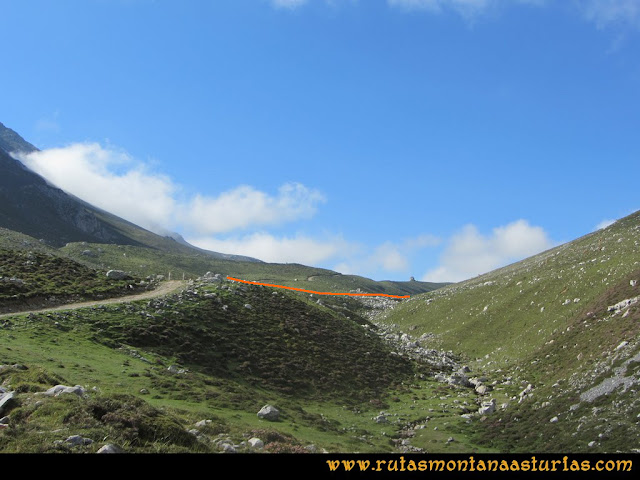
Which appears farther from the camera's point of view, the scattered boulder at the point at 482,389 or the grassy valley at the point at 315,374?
the scattered boulder at the point at 482,389

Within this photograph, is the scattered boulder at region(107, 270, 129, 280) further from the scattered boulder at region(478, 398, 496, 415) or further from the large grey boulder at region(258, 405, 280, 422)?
the scattered boulder at region(478, 398, 496, 415)

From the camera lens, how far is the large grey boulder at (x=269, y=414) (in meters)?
26.7

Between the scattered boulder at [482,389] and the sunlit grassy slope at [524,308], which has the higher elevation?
the sunlit grassy slope at [524,308]

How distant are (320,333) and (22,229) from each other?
185 metres

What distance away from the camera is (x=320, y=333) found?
51344 mm

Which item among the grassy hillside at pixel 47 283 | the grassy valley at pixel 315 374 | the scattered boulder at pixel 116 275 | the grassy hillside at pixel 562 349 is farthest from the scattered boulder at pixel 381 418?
the scattered boulder at pixel 116 275

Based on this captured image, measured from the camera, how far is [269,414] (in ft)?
88.2

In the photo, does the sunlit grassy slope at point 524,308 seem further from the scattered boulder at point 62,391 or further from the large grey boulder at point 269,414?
the scattered boulder at point 62,391

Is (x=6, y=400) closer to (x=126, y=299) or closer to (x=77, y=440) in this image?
(x=77, y=440)

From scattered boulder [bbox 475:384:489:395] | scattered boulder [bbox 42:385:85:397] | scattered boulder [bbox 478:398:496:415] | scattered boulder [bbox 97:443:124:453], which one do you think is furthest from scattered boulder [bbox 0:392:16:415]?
scattered boulder [bbox 475:384:489:395]

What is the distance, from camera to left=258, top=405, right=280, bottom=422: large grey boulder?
26673 mm

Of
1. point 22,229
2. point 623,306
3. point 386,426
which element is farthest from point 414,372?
point 22,229

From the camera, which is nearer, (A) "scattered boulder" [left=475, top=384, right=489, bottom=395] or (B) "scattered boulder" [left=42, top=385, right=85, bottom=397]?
(B) "scattered boulder" [left=42, top=385, right=85, bottom=397]
